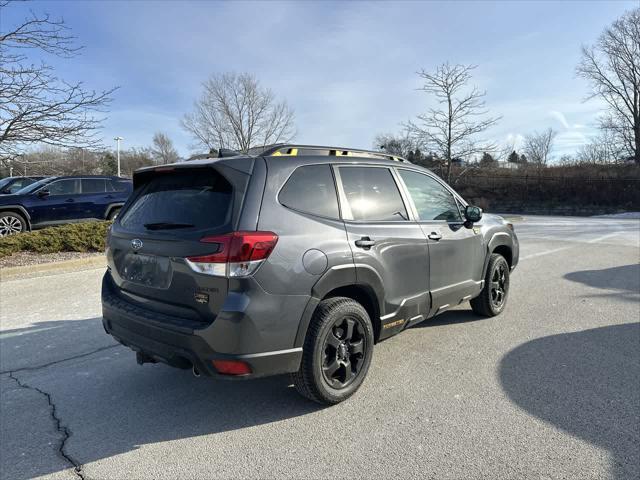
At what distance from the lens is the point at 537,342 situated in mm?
4465

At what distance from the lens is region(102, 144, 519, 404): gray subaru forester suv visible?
2.66m

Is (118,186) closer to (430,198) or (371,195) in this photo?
(430,198)

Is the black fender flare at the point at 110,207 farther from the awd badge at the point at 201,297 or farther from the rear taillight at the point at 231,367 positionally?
the rear taillight at the point at 231,367

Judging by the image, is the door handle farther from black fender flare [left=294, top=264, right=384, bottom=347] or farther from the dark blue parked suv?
the dark blue parked suv

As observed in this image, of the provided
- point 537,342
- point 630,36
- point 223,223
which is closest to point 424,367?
point 537,342

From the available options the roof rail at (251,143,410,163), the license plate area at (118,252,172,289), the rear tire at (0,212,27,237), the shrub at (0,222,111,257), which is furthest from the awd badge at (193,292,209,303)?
the rear tire at (0,212,27,237)

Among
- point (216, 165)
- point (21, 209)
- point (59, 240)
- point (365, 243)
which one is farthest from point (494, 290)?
point (21, 209)

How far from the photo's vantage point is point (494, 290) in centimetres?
533

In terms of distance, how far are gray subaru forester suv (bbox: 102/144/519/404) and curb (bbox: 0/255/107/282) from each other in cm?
570

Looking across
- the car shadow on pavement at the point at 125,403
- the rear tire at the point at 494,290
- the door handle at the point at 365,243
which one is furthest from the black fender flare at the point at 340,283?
the rear tire at the point at 494,290

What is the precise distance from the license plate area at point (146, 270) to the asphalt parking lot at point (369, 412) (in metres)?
0.99

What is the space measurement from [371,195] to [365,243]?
1.78ft

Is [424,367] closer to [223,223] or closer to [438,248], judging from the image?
[438,248]

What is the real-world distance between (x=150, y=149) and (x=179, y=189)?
6768 centimetres
